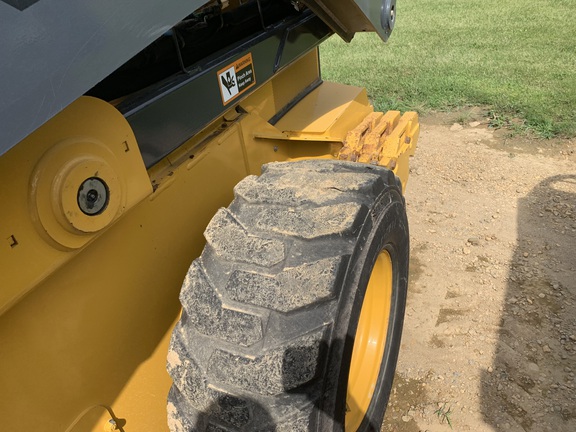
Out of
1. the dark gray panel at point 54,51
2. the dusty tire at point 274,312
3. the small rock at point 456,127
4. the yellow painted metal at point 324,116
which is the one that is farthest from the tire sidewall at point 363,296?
the small rock at point 456,127

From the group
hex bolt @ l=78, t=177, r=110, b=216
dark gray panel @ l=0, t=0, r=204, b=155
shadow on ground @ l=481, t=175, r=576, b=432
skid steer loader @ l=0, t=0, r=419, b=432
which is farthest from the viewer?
shadow on ground @ l=481, t=175, r=576, b=432

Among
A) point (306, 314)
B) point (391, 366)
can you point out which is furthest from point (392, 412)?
point (306, 314)

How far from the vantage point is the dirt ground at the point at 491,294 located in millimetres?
2330

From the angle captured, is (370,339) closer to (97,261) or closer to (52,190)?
(97,261)

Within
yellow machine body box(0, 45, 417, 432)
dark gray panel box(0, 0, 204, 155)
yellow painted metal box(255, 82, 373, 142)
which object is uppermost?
dark gray panel box(0, 0, 204, 155)

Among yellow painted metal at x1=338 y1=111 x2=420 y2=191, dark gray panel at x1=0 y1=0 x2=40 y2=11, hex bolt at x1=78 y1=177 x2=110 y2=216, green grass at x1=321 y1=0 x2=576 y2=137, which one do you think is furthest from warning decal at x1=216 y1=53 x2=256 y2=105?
green grass at x1=321 y1=0 x2=576 y2=137

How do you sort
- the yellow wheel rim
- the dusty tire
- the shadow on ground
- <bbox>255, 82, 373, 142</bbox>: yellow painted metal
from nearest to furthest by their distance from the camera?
the dusty tire < the yellow wheel rim < the shadow on ground < <bbox>255, 82, 373, 142</bbox>: yellow painted metal

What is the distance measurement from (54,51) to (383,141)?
225cm

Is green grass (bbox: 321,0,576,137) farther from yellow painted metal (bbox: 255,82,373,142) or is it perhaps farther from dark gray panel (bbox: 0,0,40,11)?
dark gray panel (bbox: 0,0,40,11)

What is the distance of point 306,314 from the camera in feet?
4.29

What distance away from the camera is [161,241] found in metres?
1.61

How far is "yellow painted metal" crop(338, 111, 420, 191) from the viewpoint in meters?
2.58

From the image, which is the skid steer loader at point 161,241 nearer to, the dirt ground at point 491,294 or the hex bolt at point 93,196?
the hex bolt at point 93,196

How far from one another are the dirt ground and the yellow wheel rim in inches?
15.8
